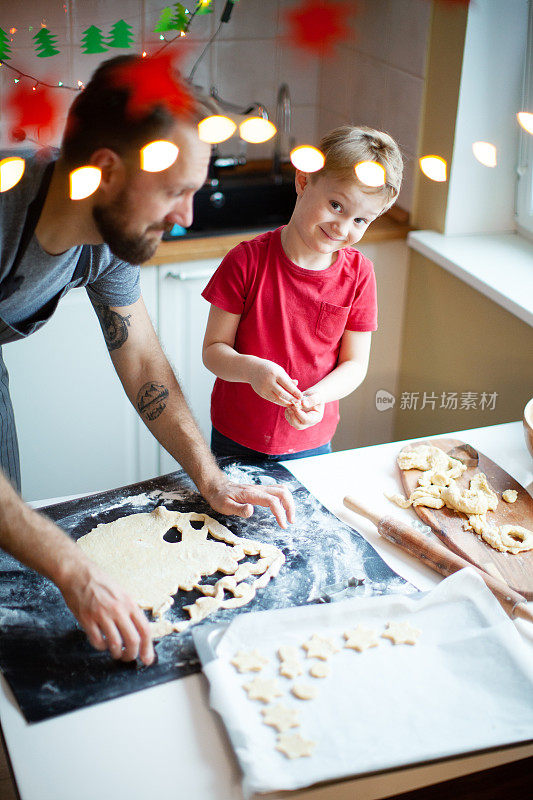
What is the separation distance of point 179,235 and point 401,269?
0.62 meters

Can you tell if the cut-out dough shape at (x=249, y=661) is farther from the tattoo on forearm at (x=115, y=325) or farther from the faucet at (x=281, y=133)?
the faucet at (x=281, y=133)

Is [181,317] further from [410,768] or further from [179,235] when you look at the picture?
[410,768]

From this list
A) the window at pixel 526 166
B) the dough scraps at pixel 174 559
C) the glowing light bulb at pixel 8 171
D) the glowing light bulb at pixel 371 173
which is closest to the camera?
the glowing light bulb at pixel 8 171

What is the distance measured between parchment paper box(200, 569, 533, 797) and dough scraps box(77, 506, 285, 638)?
7cm

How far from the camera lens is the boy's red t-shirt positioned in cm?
136

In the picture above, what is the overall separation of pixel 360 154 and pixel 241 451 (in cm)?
59

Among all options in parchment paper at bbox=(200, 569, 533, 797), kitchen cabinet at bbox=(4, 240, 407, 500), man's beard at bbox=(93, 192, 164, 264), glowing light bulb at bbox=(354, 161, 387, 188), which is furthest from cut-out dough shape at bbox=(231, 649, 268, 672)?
kitchen cabinet at bbox=(4, 240, 407, 500)

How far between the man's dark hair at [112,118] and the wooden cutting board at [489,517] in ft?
2.25

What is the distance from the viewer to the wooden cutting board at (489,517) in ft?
3.57

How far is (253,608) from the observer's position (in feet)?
3.24

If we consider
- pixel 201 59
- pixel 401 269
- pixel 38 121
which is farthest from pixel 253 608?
pixel 201 59

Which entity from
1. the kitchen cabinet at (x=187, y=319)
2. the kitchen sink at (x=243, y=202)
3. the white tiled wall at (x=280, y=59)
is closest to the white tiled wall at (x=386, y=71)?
the white tiled wall at (x=280, y=59)

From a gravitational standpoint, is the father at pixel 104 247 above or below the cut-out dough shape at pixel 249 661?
above

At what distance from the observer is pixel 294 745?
80 centimetres
